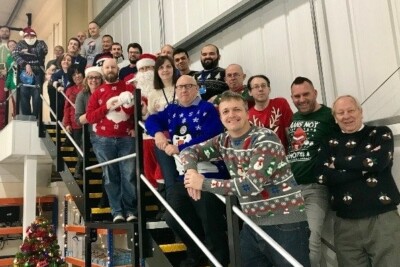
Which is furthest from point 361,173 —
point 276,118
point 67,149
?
point 67,149

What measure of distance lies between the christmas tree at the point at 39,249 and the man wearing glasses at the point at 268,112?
406cm

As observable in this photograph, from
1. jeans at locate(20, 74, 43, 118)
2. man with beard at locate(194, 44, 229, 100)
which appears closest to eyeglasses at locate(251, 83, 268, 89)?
man with beard at locate(194, 44, 229, 100)

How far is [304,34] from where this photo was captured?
389cm

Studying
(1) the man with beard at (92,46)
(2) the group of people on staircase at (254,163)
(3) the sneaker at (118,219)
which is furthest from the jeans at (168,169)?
(1) the man with beard at (92,46)

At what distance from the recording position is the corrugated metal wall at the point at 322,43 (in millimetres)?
3143

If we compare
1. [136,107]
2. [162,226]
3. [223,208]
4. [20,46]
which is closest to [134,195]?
[162,226]

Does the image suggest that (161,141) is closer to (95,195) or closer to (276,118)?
(276,118)

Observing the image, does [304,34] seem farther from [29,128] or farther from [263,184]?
[29,128]

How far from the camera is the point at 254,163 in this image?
188 cm

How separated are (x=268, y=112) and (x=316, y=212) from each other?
0.86m

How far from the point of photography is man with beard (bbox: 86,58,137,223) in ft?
10.6

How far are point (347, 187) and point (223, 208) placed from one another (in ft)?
2.81

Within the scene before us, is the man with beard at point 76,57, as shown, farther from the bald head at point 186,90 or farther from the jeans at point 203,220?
the jeans at point 203,220

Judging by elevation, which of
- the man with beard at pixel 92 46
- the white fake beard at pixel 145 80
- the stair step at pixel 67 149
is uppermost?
the man with beard at pixel 92 46
